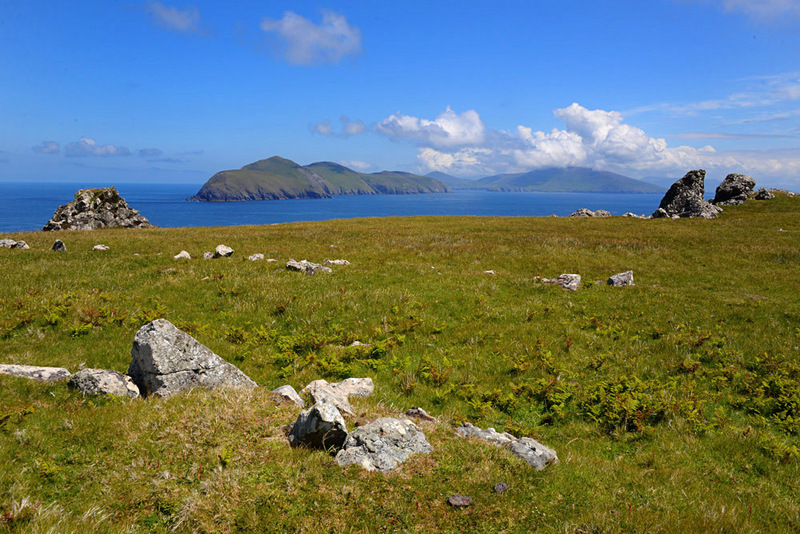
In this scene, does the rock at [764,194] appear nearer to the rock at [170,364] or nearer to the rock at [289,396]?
the rock at [289,396]

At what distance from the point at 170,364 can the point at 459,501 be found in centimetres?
616

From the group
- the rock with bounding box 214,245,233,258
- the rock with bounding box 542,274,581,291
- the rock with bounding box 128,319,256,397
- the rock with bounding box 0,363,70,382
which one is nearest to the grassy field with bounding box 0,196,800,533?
the rock with bounding box 0,363,70,382

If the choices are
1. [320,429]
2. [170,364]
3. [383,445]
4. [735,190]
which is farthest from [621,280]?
[735,190]

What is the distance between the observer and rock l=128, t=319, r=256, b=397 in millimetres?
7797

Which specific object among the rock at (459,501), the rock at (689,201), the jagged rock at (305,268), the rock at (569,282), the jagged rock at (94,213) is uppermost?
the rock at (689,201)

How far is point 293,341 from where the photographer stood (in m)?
11.6

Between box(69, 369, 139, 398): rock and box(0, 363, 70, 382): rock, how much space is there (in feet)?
1.51

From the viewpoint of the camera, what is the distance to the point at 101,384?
7363mm

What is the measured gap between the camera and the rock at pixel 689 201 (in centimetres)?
5717

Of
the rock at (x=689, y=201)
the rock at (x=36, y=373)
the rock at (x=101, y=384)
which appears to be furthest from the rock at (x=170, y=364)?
the rock at (x=689, y=201)

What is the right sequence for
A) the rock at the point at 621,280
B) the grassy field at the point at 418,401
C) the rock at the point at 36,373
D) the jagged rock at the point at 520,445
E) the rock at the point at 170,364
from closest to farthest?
the grassy field at the point at 418,401 → the jagged rock at the point at 520,445 → the rock at the point at 36,373 → the rock at the point at 170,364 → the rock at the point at 621,280

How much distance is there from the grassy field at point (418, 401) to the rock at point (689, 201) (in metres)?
42.1

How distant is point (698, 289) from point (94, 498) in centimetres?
2413

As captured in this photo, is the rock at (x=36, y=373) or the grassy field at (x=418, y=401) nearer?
the grassy field at (x=418, y=401)
